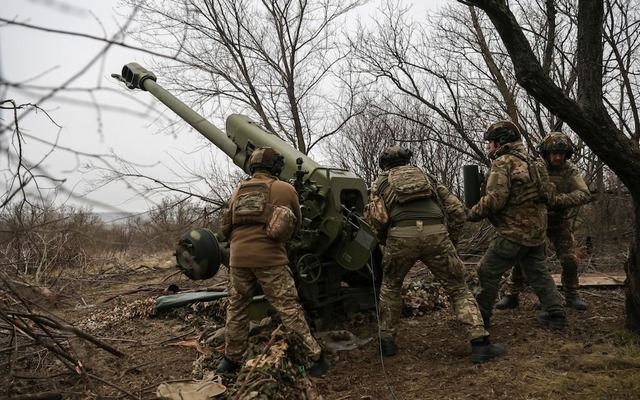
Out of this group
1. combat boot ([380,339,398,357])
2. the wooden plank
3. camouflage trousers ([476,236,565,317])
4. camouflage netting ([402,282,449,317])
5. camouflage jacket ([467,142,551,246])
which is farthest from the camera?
the wooden plank

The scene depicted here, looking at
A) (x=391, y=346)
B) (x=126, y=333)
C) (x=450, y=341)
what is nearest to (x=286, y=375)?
(x=391, y=346)

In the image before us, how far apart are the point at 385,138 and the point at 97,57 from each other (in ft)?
56.7

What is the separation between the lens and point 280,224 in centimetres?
437

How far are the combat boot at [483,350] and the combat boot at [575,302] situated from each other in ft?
6.19

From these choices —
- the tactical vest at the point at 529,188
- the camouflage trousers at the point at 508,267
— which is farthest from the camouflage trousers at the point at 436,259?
the tactical vest at the point at 529,188

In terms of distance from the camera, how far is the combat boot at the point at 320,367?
4.44 meters

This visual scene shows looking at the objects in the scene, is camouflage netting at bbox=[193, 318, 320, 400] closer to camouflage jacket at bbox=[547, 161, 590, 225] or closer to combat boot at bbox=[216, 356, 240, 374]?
combat boot at bbox=[216, 356, 240, 374]

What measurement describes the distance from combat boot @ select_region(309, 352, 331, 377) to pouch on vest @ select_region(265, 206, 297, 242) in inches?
45.2

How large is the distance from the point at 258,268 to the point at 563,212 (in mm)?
3703

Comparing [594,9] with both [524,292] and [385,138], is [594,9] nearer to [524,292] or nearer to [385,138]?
[524,292]

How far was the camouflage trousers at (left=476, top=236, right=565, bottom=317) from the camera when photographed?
5.07 m

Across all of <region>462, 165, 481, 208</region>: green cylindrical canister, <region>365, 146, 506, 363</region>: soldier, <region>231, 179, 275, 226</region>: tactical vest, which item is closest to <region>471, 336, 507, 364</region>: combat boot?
<region>365, 146, 506, 363</region>: soldier

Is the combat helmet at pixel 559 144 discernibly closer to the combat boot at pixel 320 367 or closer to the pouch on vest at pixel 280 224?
the pouch on vest at pixel 280 224

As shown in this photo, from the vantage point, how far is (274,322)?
523 cm
